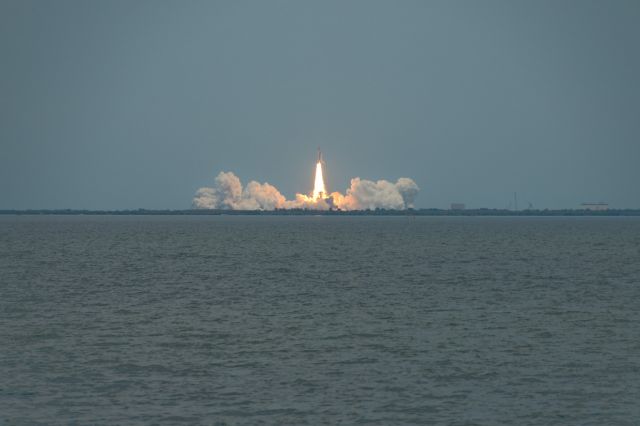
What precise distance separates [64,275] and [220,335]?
116 feet

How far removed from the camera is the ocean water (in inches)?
1089

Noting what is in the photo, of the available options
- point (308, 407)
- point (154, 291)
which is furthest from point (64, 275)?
point (308, 407)

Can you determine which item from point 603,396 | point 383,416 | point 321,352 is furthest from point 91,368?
point 603,396

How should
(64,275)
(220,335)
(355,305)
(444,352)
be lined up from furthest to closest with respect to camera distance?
1. (64,275)
2. (355,305)
3. (220,335)
4. (444,352)

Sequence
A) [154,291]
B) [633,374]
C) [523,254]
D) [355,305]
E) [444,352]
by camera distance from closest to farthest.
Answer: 1. [633,374]
2. [444,352]
3. [355,305]
4. [154,291]
5. [523,254]

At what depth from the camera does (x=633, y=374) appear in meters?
32.2

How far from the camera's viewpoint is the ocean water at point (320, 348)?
27656 mm

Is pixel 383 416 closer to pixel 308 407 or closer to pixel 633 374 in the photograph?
pixel 308 407

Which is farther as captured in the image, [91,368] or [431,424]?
[91,368]

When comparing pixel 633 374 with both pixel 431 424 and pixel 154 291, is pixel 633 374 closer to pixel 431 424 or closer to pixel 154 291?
pixel 431 424

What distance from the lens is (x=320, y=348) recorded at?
37281 mm

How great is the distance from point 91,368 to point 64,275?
41.3m

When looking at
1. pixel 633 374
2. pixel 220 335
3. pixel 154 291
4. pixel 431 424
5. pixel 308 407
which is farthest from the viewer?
pixel 154 291

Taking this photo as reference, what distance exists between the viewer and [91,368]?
3291cm
